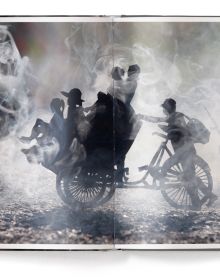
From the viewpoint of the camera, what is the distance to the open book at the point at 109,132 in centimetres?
144

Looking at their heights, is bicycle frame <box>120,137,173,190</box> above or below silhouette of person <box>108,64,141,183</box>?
below

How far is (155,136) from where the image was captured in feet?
4.77

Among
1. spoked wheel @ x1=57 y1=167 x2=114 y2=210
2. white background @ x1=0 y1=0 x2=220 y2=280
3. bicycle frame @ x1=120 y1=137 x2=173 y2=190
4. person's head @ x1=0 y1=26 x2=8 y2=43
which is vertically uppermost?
person's head @ x1=0 y1=26 x2=8 y2=43

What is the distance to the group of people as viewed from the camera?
145 centimetres

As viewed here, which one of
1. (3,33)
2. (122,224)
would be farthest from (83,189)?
(3,33)

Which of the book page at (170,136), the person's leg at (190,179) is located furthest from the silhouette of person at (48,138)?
the person's leg at (190,179)

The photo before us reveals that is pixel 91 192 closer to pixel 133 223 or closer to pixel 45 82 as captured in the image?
pixel 133 223

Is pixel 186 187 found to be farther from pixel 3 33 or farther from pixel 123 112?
pixel 3 33

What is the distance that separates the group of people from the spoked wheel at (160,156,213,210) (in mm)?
17

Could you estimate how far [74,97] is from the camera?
4.81 feet

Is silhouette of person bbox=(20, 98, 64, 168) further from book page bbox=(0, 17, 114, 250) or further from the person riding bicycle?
the person riding bicycle

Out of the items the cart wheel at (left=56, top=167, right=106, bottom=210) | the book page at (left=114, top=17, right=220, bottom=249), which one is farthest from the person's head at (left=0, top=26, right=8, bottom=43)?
the cart wheel at (left=56, top=167, right=106, bottom=210)

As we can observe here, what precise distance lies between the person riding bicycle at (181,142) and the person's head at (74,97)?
8.7 inches
